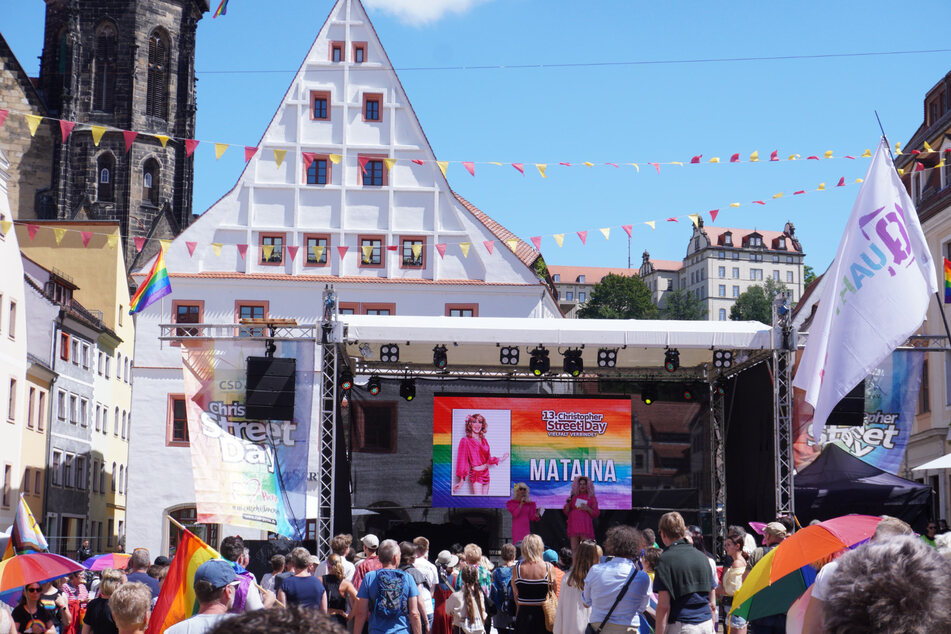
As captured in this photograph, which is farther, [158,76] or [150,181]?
[158,76]

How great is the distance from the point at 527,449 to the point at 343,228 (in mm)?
15540

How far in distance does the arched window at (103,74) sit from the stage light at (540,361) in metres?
48.1

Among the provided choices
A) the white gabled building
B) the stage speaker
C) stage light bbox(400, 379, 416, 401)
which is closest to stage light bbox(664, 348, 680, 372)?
stage light bbox(400, 379, 416, 401)

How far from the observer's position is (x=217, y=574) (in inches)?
231

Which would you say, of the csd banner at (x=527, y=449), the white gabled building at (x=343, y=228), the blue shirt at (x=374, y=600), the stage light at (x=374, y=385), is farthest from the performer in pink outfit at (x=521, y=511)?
the white gabled building at (x=343, y=228)

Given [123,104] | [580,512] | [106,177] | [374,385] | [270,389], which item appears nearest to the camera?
[270,389]

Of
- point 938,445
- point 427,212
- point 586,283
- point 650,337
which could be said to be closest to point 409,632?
point 650,337

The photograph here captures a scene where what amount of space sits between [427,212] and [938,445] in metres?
15.1

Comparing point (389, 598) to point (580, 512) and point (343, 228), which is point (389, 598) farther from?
point (343, 228)

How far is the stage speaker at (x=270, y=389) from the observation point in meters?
19.1

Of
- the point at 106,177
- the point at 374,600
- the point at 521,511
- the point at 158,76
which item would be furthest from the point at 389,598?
the point at 158,76

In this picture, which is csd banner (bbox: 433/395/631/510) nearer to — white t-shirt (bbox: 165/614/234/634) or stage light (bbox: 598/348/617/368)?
stage light (bbox: 598/348/617/368)

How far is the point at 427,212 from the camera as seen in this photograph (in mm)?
36062

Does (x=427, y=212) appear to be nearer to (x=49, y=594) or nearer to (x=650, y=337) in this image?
(x=650, y=337)
